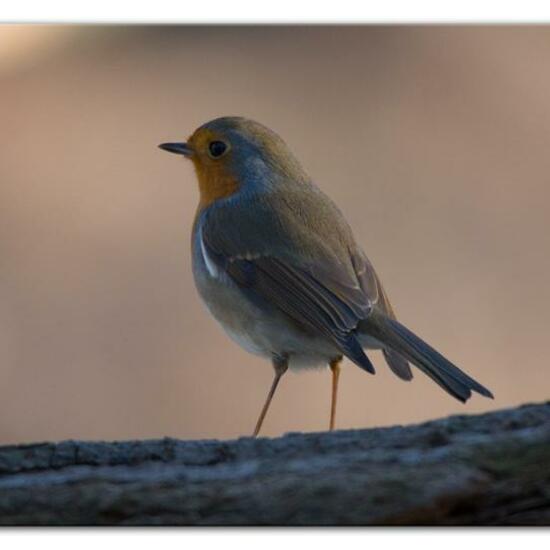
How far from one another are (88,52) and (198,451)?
203 centimetres

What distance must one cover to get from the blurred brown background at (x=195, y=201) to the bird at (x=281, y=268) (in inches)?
9.3

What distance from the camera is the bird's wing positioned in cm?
316

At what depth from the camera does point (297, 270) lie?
131 inches

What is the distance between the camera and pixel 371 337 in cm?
313

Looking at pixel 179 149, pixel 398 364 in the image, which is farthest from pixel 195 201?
pixel 398 364

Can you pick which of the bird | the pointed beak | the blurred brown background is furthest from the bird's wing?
the blurred brown background

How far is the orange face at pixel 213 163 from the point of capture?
12.1ft

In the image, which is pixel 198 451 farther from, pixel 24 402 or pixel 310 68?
pixel 310 68

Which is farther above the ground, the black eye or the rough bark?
the black eye

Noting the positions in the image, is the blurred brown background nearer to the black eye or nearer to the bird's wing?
the black eye

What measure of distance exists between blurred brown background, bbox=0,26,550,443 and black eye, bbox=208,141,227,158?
18 centimetres

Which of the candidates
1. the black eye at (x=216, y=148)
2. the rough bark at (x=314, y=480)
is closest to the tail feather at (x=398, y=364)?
the rough bark at (x=314, y=480)

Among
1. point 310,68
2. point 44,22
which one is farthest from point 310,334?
point 310,68

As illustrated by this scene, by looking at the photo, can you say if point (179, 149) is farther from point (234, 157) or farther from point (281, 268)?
point (281, 268)
